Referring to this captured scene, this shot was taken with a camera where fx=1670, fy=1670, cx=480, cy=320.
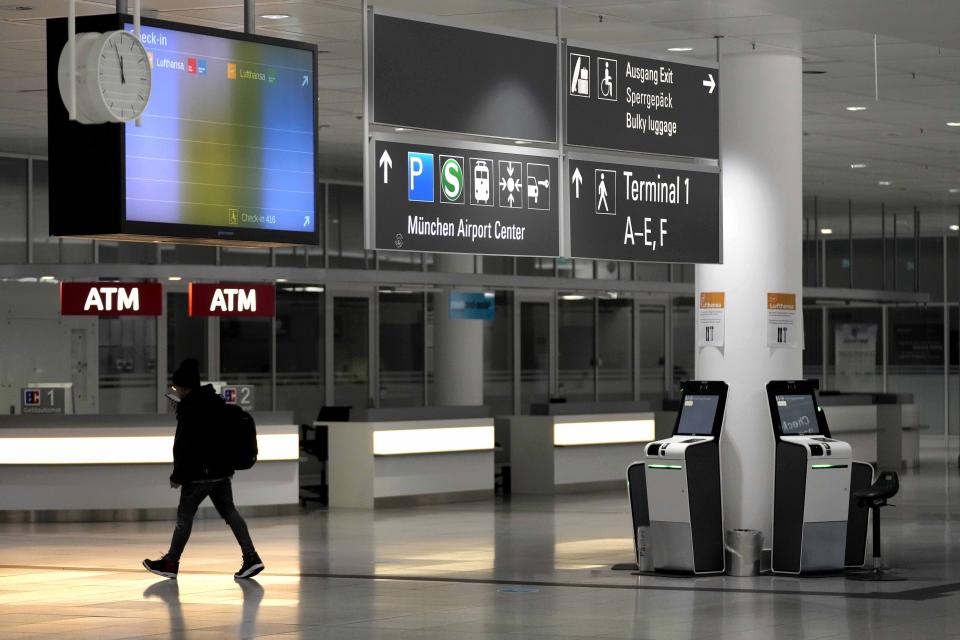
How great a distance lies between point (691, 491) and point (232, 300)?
33.0ft

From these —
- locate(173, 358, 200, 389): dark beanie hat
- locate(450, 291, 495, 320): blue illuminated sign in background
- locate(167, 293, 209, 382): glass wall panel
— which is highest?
locate(450, 291, 495, 320): blue illuminated sign in background

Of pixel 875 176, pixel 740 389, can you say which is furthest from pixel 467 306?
pixel 740 389

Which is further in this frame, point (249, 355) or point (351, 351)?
point (351, 351)

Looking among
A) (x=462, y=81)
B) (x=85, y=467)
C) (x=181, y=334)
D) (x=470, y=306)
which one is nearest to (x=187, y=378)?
(x=462, y=81)

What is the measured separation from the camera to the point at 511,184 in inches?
Answer: 366

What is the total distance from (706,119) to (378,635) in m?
3.89

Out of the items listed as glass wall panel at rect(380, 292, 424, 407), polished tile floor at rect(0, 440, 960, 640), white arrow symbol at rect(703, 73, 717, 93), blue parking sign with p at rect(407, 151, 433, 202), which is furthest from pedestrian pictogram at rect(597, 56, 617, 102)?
glass wall panel at rect(380, 292, 424, 407)

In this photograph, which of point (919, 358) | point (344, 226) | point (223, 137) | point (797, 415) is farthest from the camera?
point (919, 358)

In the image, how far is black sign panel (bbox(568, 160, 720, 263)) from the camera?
31.9ft

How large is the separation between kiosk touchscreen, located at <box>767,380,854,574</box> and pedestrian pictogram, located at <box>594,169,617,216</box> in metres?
2.46

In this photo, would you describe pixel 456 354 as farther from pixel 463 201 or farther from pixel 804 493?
pixel 463 201

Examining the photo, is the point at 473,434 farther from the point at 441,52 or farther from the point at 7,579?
the point at 441,52

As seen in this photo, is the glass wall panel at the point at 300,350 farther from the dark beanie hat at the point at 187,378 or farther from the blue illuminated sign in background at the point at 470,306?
the dark beanie hat at the point at 187,378

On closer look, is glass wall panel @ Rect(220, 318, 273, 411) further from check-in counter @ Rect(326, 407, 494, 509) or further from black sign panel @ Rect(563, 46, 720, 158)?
black sign panel @ Rect(563, 46, 720, 158)
